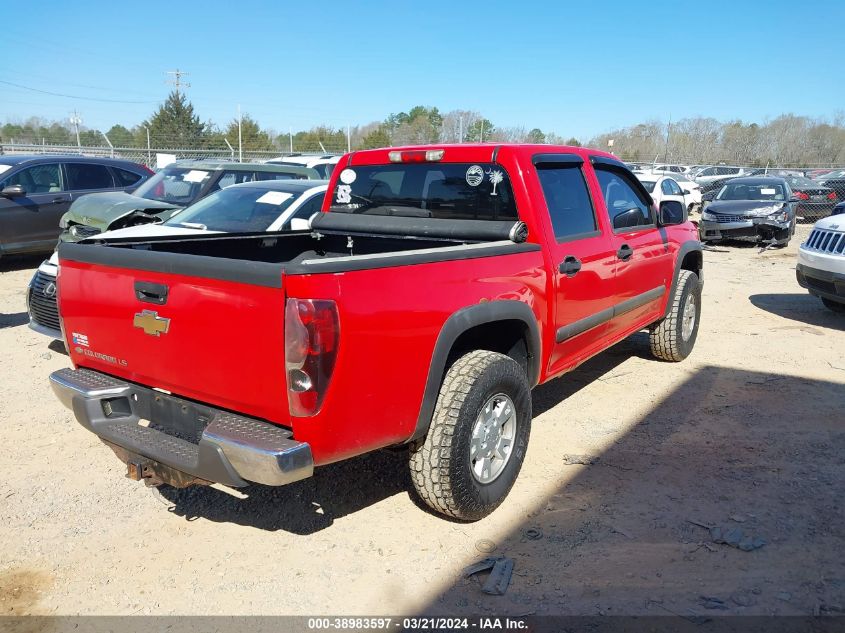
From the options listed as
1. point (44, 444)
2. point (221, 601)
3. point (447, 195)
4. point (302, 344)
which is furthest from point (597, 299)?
point (44, 444)

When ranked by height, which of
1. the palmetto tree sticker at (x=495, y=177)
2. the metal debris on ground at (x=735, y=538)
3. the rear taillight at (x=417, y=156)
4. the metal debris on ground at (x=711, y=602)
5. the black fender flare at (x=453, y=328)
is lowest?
the metal debris on ground at (x=711, y=602)

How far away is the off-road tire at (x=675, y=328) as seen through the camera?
593cm

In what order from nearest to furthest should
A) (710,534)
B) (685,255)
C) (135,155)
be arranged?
1. (710,534)
2. (685,255)
3. (135,155)

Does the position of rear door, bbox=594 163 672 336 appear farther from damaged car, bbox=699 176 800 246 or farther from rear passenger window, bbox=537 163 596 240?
damaged car, bbox=699 176 800 246

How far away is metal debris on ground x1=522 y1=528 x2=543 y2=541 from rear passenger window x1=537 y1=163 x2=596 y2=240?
1682 mm

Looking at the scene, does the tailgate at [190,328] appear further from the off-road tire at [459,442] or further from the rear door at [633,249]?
the rear door at [633,249]

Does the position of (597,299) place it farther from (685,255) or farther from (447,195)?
(685,255)

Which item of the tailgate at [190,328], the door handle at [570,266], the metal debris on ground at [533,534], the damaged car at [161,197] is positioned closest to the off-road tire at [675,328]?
the door handle at [570,266]

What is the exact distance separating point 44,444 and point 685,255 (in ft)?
17.2

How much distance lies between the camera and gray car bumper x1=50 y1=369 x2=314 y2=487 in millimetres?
2514

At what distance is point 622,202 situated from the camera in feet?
16.3

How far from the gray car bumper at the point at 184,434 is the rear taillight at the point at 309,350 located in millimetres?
181

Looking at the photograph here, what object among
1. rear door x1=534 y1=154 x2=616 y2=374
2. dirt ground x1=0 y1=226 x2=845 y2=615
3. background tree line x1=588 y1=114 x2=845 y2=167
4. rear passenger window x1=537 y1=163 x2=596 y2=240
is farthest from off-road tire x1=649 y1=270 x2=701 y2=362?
background tree line x1=588 y1=114 x2=845 y2=167

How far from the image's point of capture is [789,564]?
3.10 m
